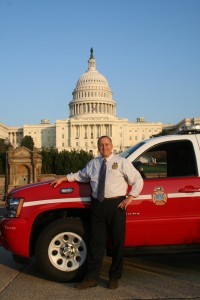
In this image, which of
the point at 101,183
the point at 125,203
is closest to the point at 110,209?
the point at 125,203

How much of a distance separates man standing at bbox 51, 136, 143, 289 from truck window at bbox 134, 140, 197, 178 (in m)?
0.70

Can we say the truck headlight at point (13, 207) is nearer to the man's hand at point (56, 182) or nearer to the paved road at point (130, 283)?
the man's hand at point (56, 182)

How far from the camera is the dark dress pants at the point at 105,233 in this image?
5191mm

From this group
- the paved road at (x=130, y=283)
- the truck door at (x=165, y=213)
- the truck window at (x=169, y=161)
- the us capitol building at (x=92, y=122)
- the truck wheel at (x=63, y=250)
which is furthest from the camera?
the us capitol building at (x=92, y=122)

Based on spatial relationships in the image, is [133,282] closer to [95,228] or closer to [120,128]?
[95,228]

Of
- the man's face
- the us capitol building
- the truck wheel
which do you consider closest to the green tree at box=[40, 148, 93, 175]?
the truck wheel

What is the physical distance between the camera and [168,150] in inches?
255

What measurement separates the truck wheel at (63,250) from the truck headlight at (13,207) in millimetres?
433

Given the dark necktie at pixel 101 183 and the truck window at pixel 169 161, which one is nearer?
the dark necktie at pixel 101 183

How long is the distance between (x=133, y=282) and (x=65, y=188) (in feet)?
4.82

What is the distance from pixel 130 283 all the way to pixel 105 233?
0.73 m

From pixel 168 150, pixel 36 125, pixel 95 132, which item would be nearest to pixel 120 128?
pixel 95 132

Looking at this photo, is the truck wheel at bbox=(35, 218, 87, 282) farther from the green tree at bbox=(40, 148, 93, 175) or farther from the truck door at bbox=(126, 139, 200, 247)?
the green tree at bbox=(40, 148, 93, 175)

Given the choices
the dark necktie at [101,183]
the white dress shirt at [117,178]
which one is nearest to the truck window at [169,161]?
the white dress shirt at [117,178]
